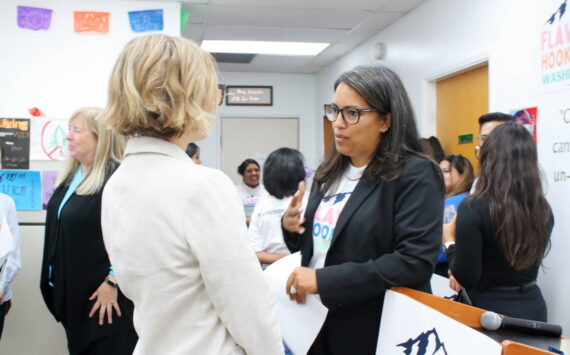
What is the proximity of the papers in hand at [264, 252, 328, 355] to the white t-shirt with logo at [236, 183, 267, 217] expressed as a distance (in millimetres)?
3623

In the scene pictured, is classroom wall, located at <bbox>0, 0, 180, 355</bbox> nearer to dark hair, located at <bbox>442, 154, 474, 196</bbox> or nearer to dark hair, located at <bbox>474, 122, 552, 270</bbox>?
dark hair, located at <bbox>442, 154, 474, 196</bbox>

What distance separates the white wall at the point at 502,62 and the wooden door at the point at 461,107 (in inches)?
4.4

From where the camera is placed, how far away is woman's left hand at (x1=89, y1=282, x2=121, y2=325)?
6.61 ft

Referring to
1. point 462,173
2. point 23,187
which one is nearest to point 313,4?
point 462,173

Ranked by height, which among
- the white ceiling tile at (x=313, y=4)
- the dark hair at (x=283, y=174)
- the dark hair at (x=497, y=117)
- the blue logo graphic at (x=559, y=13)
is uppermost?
the white ceiling tile at (x=313, y=4)

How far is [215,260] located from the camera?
2.86ft

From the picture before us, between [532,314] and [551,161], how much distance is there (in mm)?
1205

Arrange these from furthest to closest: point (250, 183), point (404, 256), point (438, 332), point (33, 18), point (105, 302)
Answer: point (250, 183), point (33, 18), point (105, 302), point (404, 256), point (438, 332)

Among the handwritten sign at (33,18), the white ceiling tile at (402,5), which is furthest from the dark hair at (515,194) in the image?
the handwritten sign at (33,18)

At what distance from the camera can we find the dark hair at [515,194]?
1889 mm

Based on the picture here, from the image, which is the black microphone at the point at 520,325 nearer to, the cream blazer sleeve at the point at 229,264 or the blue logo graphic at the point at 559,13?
the cream blazer sleeve at the point at 229,264

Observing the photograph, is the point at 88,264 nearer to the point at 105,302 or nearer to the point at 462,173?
the point at 105,302

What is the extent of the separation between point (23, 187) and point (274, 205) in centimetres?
195

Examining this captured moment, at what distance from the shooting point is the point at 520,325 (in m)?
1.06
